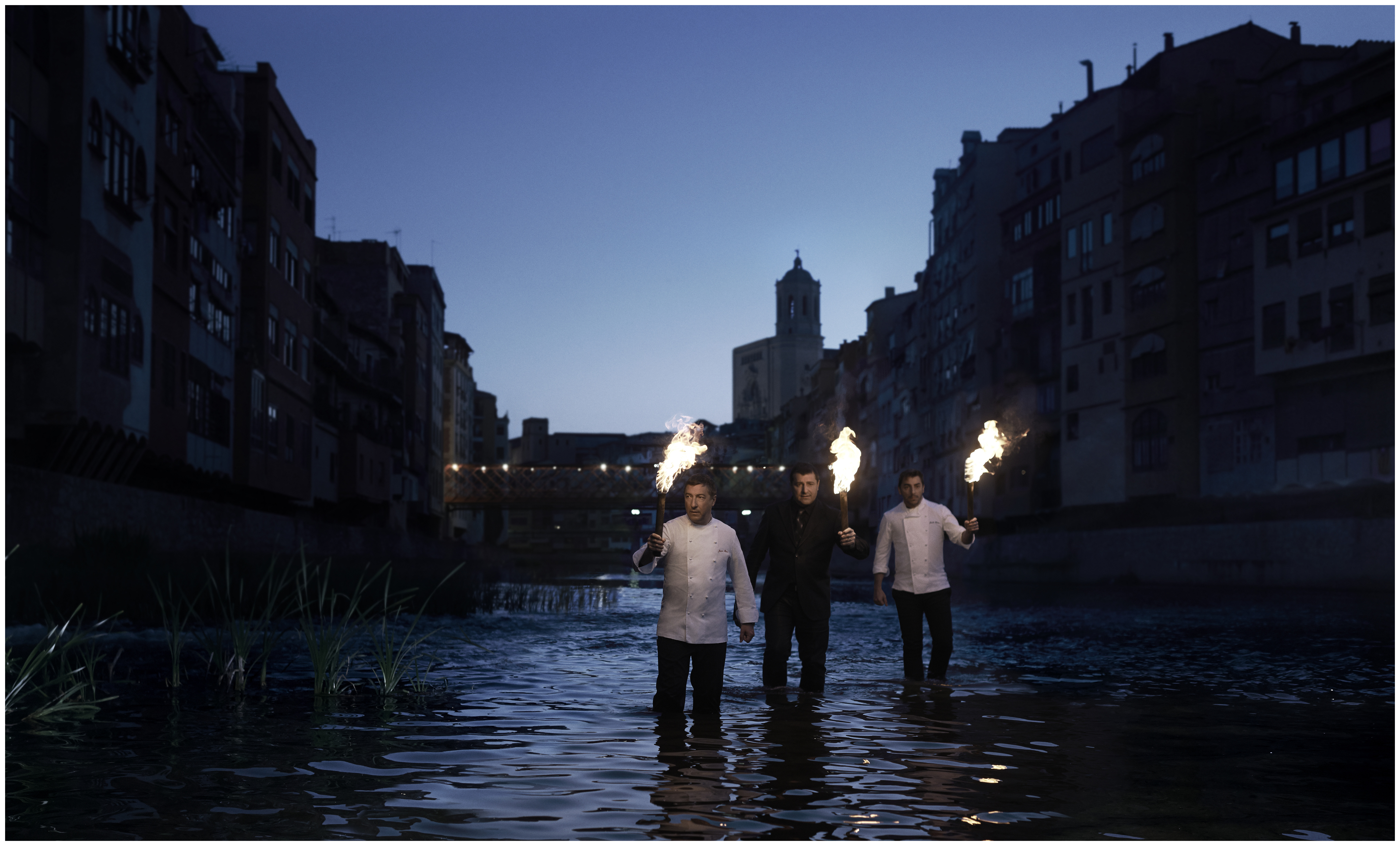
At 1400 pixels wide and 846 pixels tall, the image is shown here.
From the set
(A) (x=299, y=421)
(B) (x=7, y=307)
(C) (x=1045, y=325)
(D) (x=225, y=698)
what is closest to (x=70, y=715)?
(D) (x=225, y=698)

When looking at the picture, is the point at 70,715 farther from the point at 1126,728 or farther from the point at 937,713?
the point at 1126,728

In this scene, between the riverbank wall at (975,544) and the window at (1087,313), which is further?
the window at (1087,313)

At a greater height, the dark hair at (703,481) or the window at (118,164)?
the window at (118,164)

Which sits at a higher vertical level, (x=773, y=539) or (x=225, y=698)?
(x=773, y=539)

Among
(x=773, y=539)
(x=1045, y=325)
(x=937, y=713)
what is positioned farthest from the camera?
(x=1045, y=325)

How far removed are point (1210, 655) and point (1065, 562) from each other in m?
34.6

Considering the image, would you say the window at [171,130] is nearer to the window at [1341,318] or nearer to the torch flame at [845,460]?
the torch flame at [845,460]

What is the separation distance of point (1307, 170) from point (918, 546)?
3722 cm

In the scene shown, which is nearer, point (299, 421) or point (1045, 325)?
point (299, 421)

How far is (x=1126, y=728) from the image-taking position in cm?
934

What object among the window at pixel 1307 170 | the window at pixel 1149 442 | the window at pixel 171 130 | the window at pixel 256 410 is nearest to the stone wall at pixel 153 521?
the window at pixel 256 410

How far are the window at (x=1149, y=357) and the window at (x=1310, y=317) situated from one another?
851cm

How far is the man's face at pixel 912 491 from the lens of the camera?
1162 centimetres

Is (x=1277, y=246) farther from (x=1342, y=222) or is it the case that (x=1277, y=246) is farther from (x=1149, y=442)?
(x=1149, y=442)
